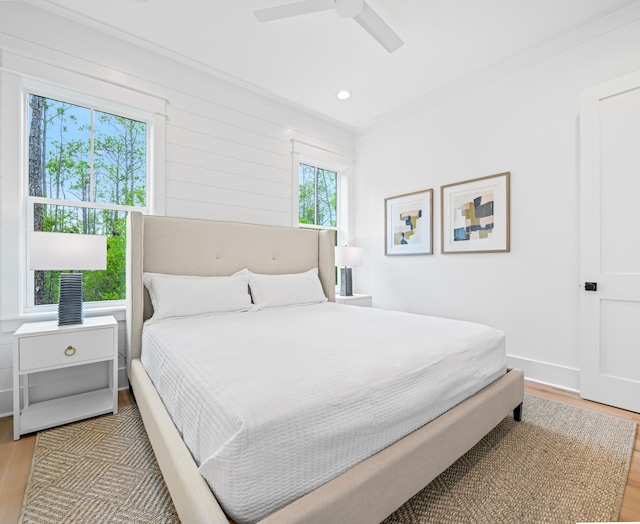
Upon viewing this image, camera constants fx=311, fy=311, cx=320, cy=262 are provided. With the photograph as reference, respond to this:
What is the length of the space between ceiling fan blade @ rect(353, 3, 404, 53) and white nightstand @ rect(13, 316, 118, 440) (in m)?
2.65

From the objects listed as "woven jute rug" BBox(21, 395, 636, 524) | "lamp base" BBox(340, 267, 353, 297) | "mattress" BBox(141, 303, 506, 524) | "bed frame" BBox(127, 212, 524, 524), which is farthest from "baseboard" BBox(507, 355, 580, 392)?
"lamp base" BBox(340, 267, 353, 297)

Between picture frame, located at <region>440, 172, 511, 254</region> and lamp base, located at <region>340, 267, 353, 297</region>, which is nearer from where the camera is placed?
picture frame, located at <region>440, 172, 511, 254</region>

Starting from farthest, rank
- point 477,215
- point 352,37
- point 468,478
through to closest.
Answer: point 477,215 → point 352,37 → point 468,478

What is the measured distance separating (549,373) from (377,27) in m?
3.02

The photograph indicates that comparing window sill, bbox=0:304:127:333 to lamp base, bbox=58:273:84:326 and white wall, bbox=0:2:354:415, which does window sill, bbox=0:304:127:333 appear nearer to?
white wall, bbox=0:2:354:415

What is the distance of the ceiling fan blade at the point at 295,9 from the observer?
194 centimetres

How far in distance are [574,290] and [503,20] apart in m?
2.18

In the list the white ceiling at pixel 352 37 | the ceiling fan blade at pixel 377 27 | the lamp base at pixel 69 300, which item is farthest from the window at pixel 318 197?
the lamp base at pixel 69 300

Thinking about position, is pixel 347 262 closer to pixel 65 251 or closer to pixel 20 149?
pixel 65 251

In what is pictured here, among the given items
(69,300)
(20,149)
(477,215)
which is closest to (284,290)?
(69,300)

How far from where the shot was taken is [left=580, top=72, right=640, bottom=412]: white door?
2199 millimetres

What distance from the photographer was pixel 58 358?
1983 millimetres

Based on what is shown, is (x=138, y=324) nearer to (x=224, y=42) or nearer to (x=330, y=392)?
(x=330, y=392)

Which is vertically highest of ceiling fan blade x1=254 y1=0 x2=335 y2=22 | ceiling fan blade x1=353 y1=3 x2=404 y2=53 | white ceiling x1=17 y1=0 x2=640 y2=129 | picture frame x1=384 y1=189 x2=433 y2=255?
white ceiling x1=17 y1=0 x2=640 y2=129
